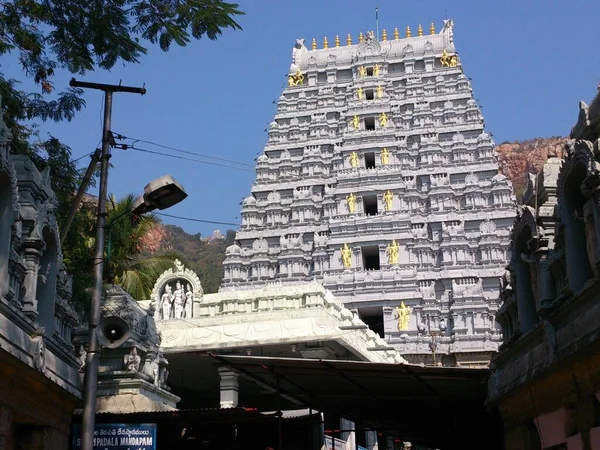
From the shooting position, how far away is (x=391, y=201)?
184ft

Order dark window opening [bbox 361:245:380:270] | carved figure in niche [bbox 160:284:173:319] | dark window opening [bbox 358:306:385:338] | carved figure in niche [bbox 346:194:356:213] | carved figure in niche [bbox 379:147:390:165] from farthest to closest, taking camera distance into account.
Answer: carved figure in niche [bbox 379:147:390:165], carved figure in niche [bbox 346:194:356:213], dark window opening [bbox 361:245:380:270], dark window opening [bbox 358:306:385:338], carved figure in niche [bbox 160:284:173:319]

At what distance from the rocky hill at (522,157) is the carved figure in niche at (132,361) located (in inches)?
3852

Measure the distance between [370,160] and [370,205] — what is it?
360 centimetres

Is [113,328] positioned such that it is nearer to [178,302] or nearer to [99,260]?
[99,260]

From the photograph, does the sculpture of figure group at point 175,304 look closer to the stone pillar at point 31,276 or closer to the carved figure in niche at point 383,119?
the stone pillar at point 31,276

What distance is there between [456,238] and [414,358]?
9.71 m

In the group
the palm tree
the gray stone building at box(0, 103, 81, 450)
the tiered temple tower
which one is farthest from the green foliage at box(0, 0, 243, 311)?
the tiered temple tower

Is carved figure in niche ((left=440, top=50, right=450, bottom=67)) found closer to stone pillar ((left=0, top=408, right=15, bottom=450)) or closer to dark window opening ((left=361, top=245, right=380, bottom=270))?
dark window opening ((left=361, top=245, right=380, bottom=270))

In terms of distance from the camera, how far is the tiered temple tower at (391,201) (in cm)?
5172

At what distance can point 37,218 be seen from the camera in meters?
12.4

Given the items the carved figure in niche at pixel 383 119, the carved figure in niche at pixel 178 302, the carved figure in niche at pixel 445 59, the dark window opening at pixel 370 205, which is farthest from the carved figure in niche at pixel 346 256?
the carved figure in niche at pixel 178 302

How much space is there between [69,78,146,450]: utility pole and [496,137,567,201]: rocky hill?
337 ft

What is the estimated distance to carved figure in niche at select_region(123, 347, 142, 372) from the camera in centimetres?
1709

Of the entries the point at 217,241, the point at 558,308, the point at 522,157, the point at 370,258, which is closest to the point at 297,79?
the point at 370,258
